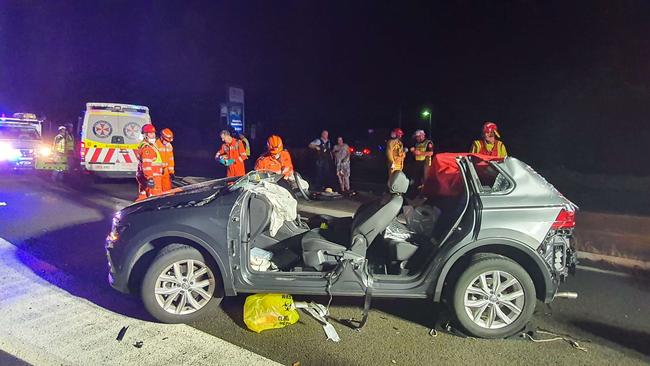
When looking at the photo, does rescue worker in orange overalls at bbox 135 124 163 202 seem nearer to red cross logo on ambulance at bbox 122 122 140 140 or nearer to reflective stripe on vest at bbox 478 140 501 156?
reflective stripe on vest at bbox 478 140 501 156

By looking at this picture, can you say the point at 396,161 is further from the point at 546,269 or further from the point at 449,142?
the point at 449,142

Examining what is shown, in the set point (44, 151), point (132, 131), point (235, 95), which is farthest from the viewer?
point (235, 95)

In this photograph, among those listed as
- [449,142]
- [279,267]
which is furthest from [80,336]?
[449,142]

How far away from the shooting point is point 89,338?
142 inches

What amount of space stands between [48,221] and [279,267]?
19.4 feet

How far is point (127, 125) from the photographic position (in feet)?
41.7

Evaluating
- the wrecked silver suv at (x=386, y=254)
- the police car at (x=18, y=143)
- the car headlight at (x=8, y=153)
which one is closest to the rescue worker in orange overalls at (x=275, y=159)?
the wrecked silver suv at (x=386, y=254)

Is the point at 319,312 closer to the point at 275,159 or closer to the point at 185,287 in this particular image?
the point at 185,287

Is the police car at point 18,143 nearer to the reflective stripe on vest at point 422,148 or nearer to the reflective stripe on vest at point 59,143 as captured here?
the reflective stripe on vest at point 59,143

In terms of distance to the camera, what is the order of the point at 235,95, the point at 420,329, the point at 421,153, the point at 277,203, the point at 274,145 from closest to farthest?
1. the point at 420,329
2. the point at 277,203
3. the point at 274,145
4. the point at 421,153
5. the point at 235,95

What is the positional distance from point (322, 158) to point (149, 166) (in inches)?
234

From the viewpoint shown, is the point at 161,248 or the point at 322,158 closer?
the point at 161,248

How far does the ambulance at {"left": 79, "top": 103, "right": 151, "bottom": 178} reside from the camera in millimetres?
12289

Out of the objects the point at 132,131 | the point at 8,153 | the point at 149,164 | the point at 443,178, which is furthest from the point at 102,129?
the point at 443,178
